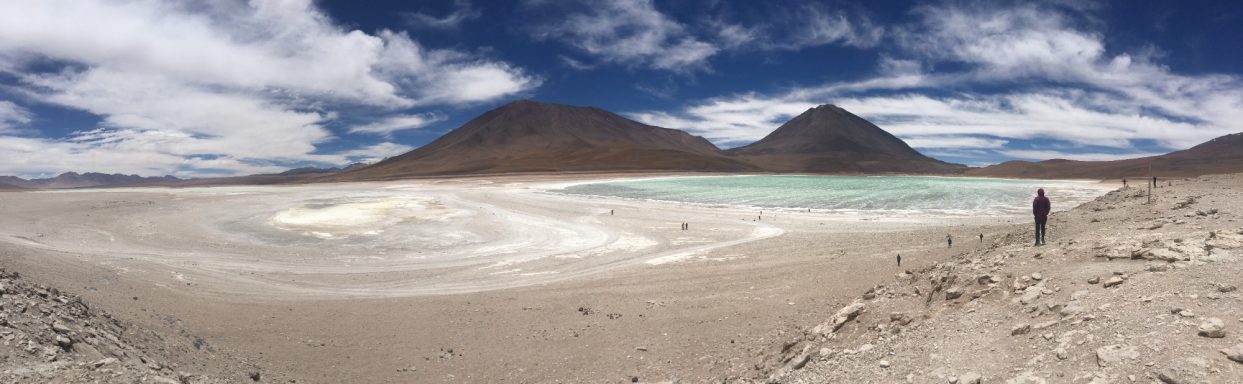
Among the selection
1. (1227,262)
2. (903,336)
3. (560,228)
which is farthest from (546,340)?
(560,228)

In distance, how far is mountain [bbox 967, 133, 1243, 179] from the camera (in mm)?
96188

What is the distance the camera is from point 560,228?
23016 mm

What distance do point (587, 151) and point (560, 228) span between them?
138939 mm

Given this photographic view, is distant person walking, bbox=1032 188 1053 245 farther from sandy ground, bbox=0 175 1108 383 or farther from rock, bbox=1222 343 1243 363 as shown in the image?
rock, bbox=1222 343 1243 363

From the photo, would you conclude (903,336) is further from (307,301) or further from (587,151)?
(587,151)

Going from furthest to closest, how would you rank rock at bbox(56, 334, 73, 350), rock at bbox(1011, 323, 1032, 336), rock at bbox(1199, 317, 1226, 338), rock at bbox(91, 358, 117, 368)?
rock at bbox(56, 334, 73, 350) < rock at bbox(1011, 323, 1032, 336) < rock at bbox(91, 358, 117, 368) < rock at bbox(1199, 317, 1226, 338)

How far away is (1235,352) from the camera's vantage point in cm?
377

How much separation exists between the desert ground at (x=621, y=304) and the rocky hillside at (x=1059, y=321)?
0.10ft

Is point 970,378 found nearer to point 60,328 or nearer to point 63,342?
point 63,342

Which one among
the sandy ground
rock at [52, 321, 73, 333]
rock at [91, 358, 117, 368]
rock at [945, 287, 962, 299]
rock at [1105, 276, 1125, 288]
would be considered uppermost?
rock at [1105, 276, 1125, 288]

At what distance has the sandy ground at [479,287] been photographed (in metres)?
8.48

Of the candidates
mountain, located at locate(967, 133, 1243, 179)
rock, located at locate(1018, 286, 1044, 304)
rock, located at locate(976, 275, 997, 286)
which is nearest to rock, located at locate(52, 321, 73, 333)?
rock, located at locate(1018, 286, 1044, 304)

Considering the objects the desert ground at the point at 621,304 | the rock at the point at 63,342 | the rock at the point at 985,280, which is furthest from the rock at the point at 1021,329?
the rock at the point at 63,342

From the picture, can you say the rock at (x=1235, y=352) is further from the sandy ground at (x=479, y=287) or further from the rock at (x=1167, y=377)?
the sandy ground at (x=479, y=287)
